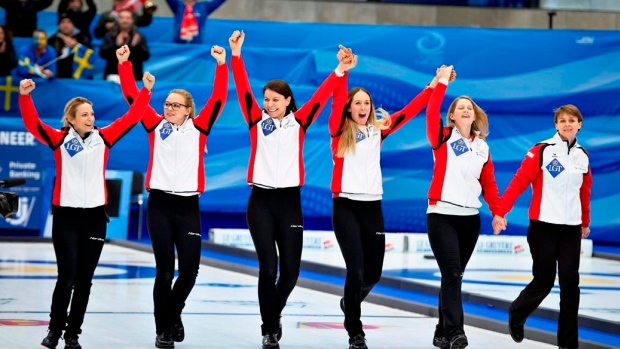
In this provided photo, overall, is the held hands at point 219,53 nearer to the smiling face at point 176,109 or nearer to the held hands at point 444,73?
the smiling face at point 176,109

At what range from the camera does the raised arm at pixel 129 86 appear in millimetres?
8203

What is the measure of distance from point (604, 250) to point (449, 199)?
9600 millimetres

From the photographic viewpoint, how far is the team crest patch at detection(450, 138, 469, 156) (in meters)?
8.09

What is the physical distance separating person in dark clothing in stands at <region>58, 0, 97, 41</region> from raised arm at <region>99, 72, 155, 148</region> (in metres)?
9.94

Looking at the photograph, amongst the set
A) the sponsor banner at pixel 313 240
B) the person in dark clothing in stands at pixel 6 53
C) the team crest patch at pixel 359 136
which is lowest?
the sponsor banner at pixel 313 240

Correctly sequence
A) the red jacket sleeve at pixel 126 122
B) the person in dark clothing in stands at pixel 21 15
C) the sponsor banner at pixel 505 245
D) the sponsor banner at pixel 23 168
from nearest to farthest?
the red jacket sleeve at pixel 126 122
the sponsor banner at pixel 505 245
the sponsor banner at pixel 23 168
the person in dark clothing in stands at pixel 21 15

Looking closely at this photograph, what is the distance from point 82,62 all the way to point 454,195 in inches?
402

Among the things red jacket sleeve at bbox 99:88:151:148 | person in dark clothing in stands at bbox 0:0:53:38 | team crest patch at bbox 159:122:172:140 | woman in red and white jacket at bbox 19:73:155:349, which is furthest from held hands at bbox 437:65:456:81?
person in dark clothing in stands at bbox 0:0:53:38

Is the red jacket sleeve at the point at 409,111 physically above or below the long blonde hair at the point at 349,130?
above

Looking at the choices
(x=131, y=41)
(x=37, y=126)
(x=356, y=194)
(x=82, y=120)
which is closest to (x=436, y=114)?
(x=356, y=194)

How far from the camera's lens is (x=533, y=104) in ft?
58.5

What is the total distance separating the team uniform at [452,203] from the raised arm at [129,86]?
1.82m

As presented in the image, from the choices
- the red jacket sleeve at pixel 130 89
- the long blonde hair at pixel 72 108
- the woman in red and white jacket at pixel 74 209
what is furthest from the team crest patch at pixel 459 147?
the long blonde hair at pixel 72 108

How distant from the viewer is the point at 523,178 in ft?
27.0
